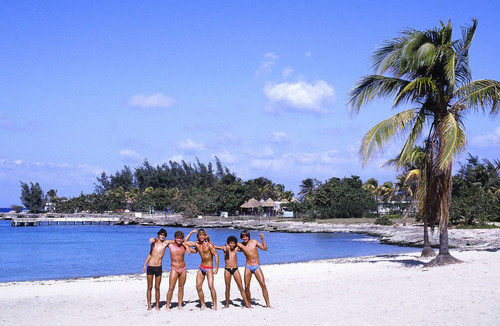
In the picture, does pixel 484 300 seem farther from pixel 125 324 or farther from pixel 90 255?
pixel 90 255

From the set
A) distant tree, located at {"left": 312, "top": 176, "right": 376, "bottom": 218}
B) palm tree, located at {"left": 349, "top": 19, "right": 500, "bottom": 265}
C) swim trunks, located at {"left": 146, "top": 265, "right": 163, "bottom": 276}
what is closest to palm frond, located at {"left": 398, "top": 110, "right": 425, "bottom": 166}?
palm tree, located at {"left": 349, "top": 19, "right": 500, "bottom": 265}

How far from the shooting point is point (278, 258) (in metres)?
31.6

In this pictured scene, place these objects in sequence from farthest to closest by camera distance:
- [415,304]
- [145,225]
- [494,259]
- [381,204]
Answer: [145,225]
[381,204]
[494,259]
[415,304]

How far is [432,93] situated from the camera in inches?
630

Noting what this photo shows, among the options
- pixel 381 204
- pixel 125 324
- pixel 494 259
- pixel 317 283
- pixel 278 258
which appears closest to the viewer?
pixel 125 324

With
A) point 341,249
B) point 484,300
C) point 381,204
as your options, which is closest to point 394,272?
point 484,300

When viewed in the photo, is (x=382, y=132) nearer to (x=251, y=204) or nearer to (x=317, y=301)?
(x=317, y=301)

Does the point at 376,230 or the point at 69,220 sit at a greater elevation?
the point at 69,220

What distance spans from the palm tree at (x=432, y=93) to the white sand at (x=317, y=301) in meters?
2.99

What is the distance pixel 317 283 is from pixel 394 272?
9.52 feet

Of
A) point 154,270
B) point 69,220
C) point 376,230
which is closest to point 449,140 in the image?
point 154,270

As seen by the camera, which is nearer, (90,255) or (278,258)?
(278,258)

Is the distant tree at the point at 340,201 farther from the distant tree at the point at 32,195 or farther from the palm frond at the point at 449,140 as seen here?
the distant tree at the point at 32,195

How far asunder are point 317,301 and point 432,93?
8.30 metres
